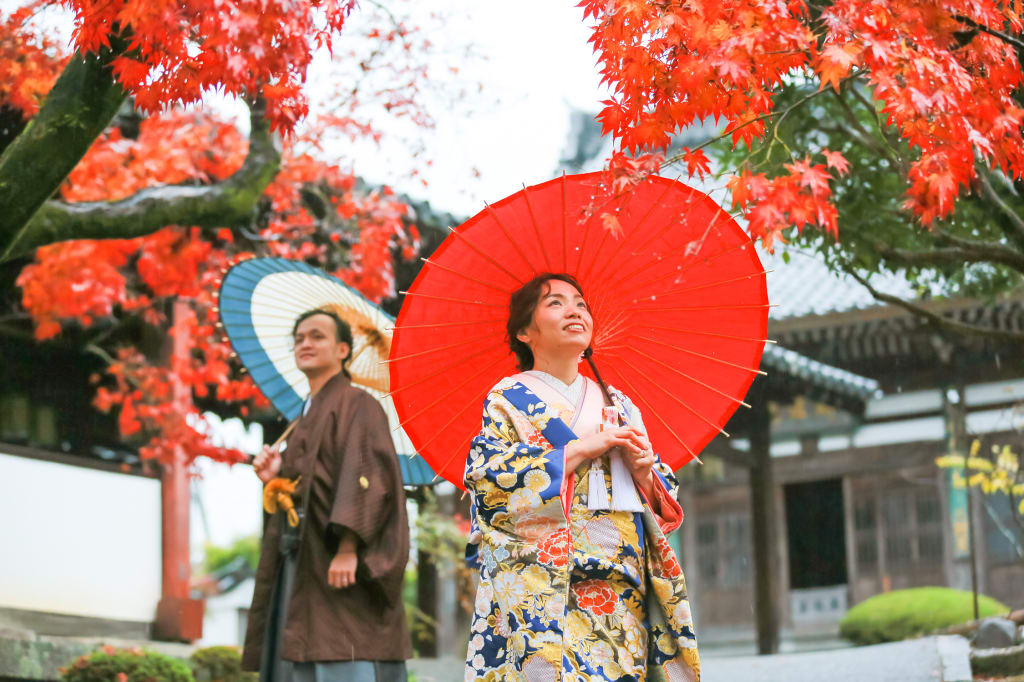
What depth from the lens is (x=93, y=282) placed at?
9141 millimetres

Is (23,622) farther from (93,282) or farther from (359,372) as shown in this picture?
(359,372)

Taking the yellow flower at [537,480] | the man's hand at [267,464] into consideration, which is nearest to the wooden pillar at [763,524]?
the man's hand at [267,464]

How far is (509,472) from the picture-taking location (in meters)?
3.70

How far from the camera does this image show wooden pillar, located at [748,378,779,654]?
499 inches

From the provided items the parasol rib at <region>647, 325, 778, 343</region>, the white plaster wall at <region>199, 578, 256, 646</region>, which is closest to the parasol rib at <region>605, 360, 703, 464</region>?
the parasol rib at <region>647, 325, 778, 343</region>

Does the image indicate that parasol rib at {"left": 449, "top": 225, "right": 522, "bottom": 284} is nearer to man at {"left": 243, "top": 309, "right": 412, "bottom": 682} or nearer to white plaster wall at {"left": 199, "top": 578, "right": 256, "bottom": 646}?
man at {"left": 243, "top": 309, "right": 412, "bottom": 682}

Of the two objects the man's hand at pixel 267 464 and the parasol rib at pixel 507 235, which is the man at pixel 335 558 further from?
the parasol rib at pixel 507 235

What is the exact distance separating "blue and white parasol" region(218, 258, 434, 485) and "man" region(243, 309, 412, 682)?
378 mm

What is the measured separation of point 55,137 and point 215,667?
16.6 feet

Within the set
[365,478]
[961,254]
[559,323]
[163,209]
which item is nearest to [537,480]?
[559,323]

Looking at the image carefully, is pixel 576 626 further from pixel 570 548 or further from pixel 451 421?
pixel 451 421

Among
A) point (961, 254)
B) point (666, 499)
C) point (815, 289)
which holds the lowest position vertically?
point (666, 499)

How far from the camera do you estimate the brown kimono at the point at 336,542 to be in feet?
16.7

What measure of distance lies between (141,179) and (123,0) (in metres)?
4.59
